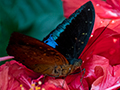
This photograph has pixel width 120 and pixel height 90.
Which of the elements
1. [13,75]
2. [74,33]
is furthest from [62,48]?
[13,75]

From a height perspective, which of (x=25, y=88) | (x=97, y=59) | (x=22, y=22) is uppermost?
(x=22, y=22)

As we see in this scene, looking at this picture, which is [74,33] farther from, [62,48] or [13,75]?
[13,75]

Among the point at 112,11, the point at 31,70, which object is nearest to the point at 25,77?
the point at 31,70

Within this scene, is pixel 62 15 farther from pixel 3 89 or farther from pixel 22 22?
pixel 3 89

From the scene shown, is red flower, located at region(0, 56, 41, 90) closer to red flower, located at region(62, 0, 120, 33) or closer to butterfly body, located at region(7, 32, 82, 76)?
butterfly body, located at region(7, 32, 82, 76)

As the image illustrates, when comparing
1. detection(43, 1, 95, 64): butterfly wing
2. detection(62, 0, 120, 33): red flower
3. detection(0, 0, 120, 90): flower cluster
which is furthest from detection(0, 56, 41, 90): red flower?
detection(62, 0, 120, 33): red flower

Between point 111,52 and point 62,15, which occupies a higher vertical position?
point 62,15
